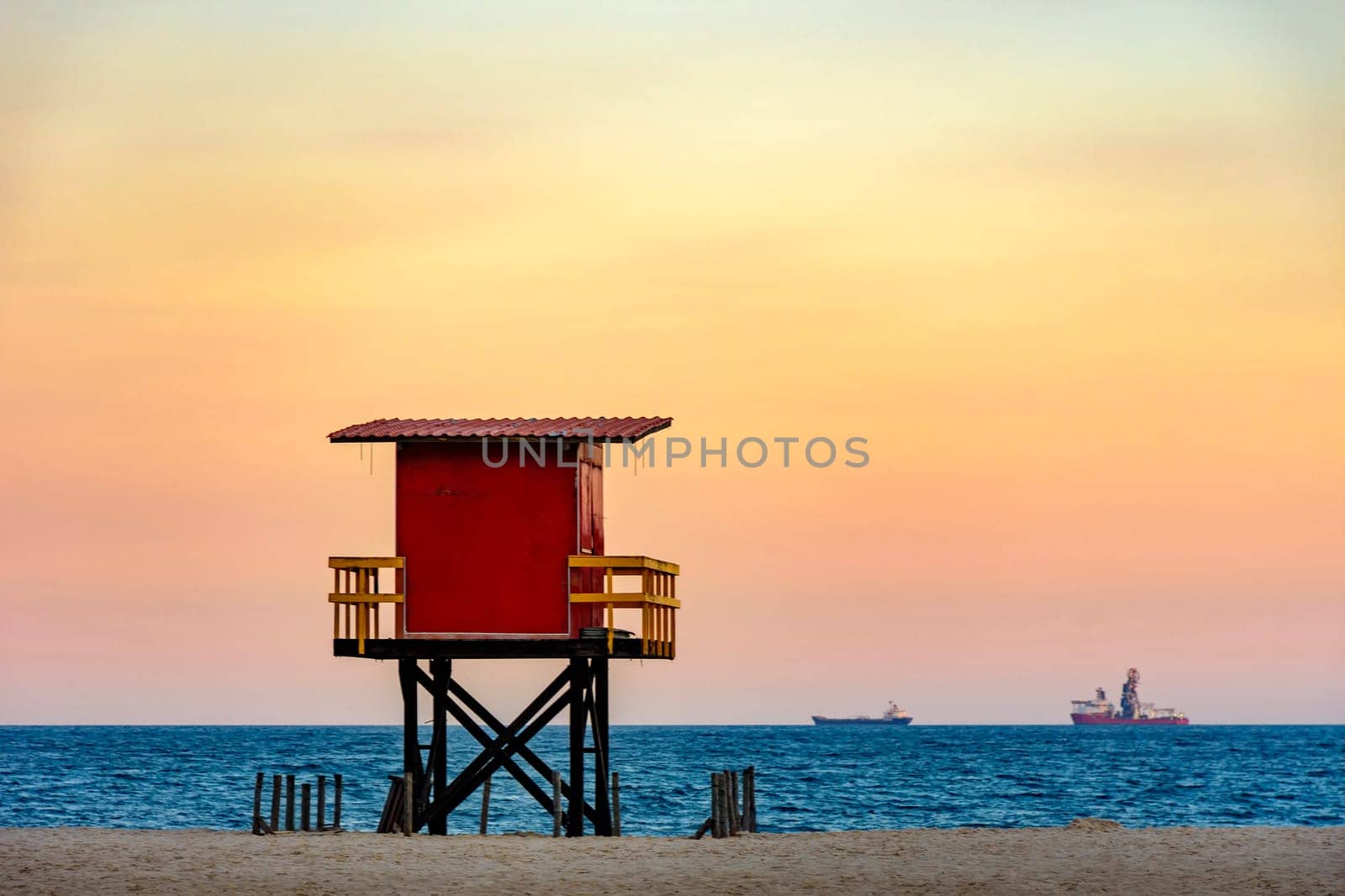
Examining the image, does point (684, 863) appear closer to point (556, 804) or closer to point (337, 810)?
point (556, 804)

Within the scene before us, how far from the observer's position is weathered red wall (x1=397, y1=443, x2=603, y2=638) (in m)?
30.5

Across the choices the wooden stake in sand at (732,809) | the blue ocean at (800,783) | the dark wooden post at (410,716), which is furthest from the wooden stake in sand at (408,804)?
the blue ocean at (800,783)

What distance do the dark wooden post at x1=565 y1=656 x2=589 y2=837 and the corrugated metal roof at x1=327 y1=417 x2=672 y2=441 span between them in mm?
4302

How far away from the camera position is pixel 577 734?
3225 centimetres

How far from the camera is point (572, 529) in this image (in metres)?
30.6

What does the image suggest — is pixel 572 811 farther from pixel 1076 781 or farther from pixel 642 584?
pixel 1076 781

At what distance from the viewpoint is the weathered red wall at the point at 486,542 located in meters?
30.5

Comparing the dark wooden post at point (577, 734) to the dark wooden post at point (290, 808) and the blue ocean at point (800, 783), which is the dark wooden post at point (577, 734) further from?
the blue ocean at point (800, 783)

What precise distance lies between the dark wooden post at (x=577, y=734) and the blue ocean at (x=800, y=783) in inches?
1018

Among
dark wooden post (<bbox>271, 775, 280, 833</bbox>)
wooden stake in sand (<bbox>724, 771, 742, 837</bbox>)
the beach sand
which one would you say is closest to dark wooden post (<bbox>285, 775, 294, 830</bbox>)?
dark wooden post (<bbox>271, 775, 280, 833</bbox>)

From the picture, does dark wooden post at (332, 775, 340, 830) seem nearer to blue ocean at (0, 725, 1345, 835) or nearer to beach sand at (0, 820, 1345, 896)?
beach sand at (0, 820, 1345, 896)

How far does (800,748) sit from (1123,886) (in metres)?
122

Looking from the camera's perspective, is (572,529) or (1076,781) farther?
(1076,781)

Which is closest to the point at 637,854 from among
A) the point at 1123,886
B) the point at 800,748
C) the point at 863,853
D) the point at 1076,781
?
the point at 863,853
